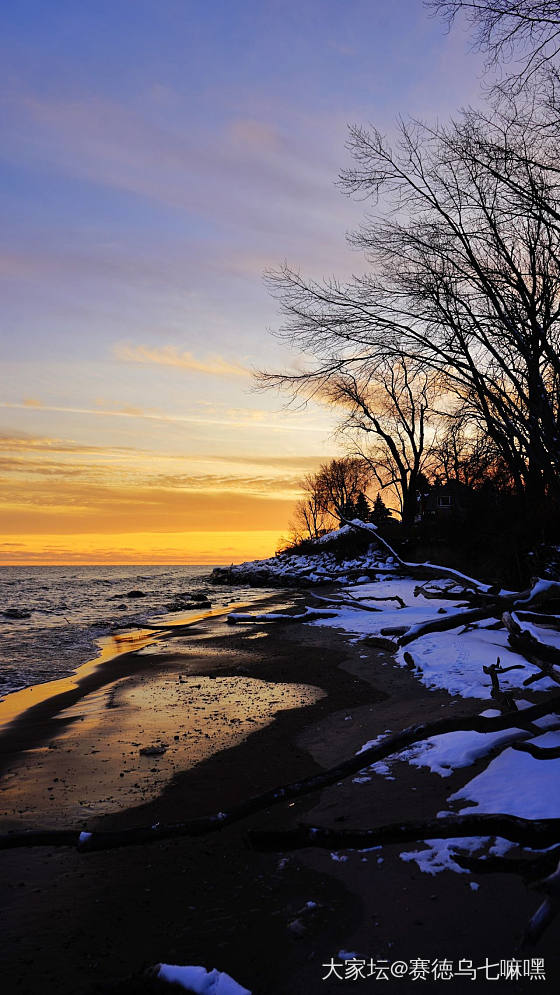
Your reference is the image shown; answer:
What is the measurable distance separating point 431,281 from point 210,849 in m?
7.81

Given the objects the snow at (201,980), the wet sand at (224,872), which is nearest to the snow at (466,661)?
the wet sand at (224,872)

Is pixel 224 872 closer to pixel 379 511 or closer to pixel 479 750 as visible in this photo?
pixel 479 750

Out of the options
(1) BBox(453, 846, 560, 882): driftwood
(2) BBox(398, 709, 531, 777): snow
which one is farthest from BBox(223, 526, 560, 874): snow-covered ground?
(1) BBox(453, 846, 560, 882): driftwood

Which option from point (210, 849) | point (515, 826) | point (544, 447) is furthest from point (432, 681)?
point (515, 826)

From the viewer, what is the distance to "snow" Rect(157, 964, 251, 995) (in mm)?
2274

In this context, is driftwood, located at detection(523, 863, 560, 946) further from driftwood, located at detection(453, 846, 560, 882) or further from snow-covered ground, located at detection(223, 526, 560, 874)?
snow-covered ground, located at detection(223, 526, 560, 874)

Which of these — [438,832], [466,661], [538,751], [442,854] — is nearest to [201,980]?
[438,832]

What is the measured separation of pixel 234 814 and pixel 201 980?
859 mm

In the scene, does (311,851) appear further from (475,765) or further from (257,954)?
(475,765)

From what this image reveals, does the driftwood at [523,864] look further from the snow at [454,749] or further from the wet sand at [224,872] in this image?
the snow at [454,749]

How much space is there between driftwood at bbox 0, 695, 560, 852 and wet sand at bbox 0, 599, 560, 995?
34 centimetres

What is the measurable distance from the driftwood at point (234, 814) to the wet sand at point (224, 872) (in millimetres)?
340

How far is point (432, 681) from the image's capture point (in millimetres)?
8008

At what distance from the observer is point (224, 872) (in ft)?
11.3
